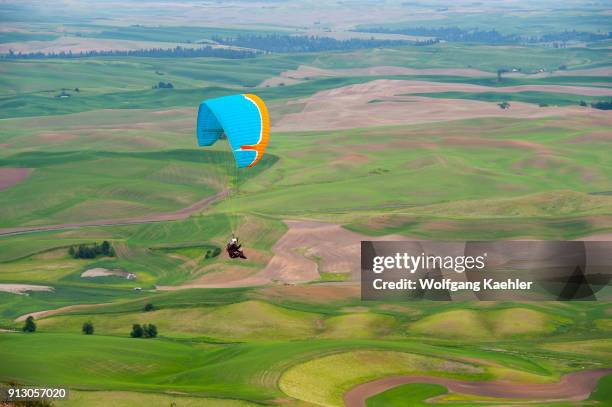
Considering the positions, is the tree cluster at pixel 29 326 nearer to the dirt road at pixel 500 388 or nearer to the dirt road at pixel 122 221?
the dirt road at pixel 500 388

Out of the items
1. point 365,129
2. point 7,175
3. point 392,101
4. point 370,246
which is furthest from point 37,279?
point 392,101

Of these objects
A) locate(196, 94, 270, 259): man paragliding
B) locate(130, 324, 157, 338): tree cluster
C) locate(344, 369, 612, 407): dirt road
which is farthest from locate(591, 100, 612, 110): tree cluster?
locate(196, 94, 270, 259): man paragliding

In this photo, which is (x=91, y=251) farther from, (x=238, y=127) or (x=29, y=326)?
(x=238, y=127)

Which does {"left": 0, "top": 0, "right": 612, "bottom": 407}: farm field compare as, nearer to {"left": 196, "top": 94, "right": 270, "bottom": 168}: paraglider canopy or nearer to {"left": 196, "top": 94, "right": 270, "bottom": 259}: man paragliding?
{"left": 196, "top": 94, "right": 270, "bottom": 259}: man paragliding

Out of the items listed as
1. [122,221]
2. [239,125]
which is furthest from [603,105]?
[239,125]

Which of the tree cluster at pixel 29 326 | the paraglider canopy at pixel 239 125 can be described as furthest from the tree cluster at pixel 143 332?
the paraglider canopy at pixel 239 125
